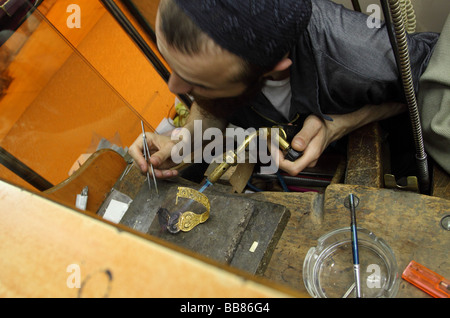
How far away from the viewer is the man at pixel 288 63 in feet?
2.28

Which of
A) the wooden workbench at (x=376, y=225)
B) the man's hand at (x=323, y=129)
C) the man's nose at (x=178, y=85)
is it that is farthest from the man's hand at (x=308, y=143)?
the man's nose at (x=178, y=85)

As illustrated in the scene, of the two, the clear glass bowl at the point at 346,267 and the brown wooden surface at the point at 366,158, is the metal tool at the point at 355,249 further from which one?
the brown wooden surface at the point at 366,158

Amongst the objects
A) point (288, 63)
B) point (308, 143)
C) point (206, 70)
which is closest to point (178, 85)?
point (206, 70)

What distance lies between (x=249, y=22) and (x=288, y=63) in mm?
192

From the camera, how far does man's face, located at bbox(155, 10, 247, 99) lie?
0.74 metres

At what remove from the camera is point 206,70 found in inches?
30.4

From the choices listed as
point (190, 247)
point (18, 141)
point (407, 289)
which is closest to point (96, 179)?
point (18, 141)

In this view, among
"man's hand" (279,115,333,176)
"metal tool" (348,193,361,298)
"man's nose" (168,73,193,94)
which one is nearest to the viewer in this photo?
"metal tool" (348,193,361,298)

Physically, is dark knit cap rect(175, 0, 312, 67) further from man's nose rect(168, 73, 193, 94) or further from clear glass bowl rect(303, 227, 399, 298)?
clear glass bowl rect(303, 227, 399, 298)

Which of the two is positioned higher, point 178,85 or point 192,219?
point 178,85

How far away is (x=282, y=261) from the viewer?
2.69ft

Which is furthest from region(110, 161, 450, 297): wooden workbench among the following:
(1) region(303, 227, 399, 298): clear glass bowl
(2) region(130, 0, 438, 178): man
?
(2) region(130, 0, 438, 178): man

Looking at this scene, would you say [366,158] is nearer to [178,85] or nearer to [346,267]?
[346,267]
